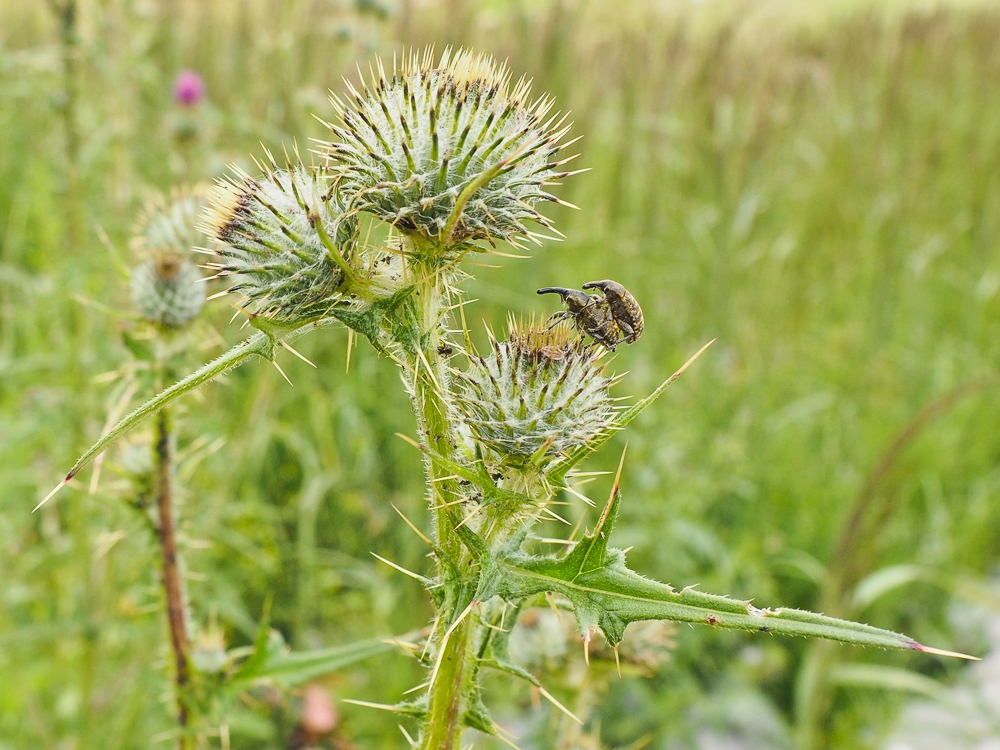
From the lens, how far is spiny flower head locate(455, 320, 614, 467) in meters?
1.42

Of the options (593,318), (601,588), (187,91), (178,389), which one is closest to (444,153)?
(593,318)

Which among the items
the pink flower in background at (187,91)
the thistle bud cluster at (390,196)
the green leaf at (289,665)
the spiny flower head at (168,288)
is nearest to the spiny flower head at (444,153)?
the thistle bud cluster at (390,196)

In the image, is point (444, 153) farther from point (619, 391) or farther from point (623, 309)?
point (619, 391)

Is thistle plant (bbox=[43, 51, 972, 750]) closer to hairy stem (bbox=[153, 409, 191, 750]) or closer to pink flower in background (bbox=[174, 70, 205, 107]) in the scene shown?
hairy stem (bbox=[153, 409, 191, 750])

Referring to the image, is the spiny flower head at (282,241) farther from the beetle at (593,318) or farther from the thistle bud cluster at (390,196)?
the beetle at (593,318)

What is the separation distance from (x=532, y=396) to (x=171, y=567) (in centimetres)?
98

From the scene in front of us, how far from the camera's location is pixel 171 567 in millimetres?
1861

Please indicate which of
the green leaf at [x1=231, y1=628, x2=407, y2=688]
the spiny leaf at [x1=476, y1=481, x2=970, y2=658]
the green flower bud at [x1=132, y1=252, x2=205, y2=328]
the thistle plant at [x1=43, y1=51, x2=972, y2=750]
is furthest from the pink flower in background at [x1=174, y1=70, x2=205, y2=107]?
the spiny leaf at [x1=476, y1=481, x2=970, y2=658]

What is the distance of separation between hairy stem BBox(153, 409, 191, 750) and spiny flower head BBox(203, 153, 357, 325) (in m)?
0.52

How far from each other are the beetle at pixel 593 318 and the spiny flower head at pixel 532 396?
0.05m

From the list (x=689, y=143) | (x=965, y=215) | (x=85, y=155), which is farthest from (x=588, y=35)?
(x=85, y=155)

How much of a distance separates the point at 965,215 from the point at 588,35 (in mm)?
3805

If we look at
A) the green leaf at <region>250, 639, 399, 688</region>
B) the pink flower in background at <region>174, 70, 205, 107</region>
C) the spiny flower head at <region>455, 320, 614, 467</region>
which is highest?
the pink flower in background at <region>174, 70, 205, 107</region>

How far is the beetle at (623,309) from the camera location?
5.13 ft
